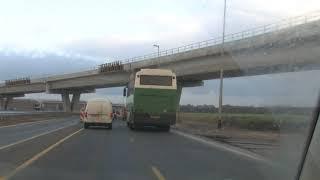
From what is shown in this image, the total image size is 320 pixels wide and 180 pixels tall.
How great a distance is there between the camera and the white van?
4200cm

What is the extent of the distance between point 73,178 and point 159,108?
85.8 feet

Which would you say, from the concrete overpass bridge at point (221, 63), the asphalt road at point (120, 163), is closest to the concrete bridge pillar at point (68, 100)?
the concrete overpass bridge at point (221, 63)

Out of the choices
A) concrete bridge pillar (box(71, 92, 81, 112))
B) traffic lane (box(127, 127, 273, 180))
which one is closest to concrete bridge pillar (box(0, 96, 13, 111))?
concrete bridge pillar (box(71, 92, 81, 112))

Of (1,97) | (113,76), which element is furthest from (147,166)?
(1,97)

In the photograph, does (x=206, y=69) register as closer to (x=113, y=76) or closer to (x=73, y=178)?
(x=113, y=76)

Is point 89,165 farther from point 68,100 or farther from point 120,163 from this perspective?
point 68,100

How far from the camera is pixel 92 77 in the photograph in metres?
99.7

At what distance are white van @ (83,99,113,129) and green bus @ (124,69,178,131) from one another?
2727 mm

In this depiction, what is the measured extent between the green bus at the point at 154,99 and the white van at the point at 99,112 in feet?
8.95

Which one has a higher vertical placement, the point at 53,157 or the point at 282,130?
the point at 282,130

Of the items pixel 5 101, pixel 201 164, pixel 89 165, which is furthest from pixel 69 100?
pixel 89 165

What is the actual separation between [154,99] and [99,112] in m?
4.54

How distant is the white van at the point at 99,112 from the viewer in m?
42.0

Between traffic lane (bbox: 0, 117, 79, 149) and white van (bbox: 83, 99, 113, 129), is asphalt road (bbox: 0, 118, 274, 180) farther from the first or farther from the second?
white van (bbox: 83, 99, 113, 129)
